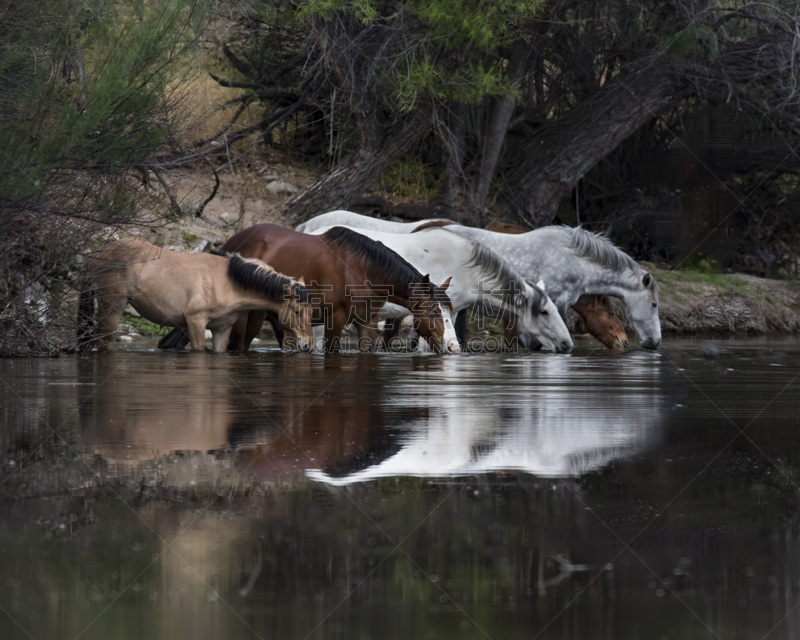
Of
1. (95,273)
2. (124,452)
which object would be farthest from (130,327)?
(124,452)

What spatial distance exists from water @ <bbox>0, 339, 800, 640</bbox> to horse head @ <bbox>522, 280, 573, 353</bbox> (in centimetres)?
724

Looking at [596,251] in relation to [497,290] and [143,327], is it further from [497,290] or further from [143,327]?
[143,327]

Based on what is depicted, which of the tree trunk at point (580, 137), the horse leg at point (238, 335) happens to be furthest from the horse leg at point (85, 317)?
the tree trunk at point (580, 137)

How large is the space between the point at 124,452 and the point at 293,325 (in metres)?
8.38

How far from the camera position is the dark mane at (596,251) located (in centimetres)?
1634

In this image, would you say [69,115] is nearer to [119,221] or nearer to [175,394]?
[119,221]

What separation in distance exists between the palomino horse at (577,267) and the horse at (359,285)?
7.04 feet

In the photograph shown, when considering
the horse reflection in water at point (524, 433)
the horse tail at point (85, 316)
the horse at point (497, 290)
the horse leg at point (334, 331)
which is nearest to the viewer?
the horse reflection in water at point (524, 433)

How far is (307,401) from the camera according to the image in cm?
794

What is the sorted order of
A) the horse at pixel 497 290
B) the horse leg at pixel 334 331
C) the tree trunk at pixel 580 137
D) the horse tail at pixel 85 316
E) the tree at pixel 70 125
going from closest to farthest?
1. the tree at pixel 70 125
2. the horse tail at pixel 85 316
3. the horse leg at pixel 334 331
4. the horse at pixel 497 290
5. the tree trunk at pixel 580 137

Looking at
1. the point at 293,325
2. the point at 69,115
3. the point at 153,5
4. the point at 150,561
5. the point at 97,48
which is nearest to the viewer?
the point at 150,561

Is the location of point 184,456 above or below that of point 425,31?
below

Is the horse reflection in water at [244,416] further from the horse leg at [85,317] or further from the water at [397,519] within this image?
the horse leg at [85,317]

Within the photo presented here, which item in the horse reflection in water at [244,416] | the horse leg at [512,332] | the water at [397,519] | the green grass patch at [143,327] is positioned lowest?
the water at [397,519]
